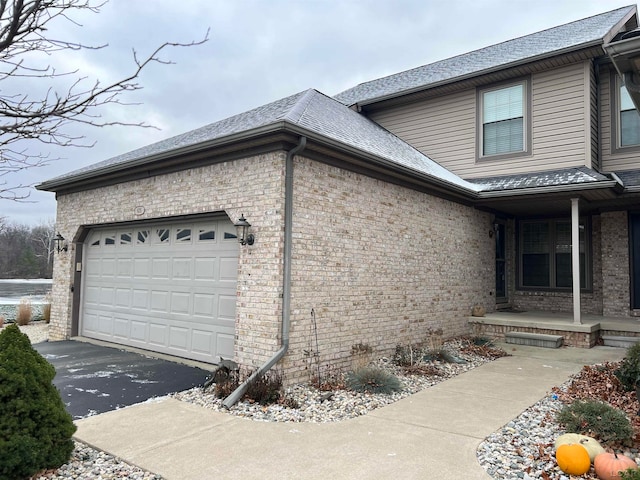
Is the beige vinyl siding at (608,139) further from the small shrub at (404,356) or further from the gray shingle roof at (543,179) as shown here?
the small shrub at (404,356)

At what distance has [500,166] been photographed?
11.4 metres

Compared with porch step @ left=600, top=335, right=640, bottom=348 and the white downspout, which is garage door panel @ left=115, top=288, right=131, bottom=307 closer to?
the white downspout

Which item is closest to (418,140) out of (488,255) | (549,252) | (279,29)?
(488,255)

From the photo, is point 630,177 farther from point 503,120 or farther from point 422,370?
point 422,370

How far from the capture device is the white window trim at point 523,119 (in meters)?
11.0

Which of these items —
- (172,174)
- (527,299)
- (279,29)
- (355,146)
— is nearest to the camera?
(279,29)

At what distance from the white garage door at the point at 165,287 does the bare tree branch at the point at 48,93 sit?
4208 mm

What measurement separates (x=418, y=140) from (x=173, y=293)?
25.9 ft

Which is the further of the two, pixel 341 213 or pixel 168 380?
pixel 341 213

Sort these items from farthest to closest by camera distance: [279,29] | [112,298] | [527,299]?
[527,299] < [112,298] < [279,29]

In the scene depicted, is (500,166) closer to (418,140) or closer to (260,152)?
(418,140)

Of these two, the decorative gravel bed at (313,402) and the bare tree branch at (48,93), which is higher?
the bare tree branch at (48,93)

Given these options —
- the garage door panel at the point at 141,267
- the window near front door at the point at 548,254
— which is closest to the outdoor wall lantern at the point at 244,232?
the garage door panel at the point at 141,267

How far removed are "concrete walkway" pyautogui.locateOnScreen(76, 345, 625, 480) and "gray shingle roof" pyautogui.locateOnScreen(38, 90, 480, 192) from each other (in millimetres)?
3638
